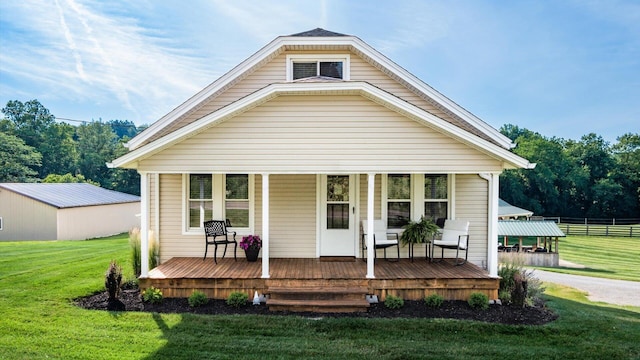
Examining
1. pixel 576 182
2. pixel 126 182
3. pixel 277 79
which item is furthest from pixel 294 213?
pixel 126 182

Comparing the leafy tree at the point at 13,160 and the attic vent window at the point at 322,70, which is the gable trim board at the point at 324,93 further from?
the leafy tree at the point at 13,160

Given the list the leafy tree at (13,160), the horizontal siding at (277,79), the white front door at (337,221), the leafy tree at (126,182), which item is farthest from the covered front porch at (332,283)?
the leafy tree at (126,182)

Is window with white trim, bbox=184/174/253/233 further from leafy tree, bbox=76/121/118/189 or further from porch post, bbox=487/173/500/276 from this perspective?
leafy tree, bbox=76/121/118/189

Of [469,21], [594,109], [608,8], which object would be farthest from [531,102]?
[469,21]

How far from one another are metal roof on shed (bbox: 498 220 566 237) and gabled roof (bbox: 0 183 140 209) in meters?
24.5

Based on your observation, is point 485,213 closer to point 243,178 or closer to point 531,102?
point 243,178

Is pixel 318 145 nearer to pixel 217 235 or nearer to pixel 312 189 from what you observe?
pixel 312 189

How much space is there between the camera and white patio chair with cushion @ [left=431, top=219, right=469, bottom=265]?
7.86 meters

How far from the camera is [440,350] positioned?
490cm

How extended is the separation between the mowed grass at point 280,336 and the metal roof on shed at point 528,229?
35.0ft

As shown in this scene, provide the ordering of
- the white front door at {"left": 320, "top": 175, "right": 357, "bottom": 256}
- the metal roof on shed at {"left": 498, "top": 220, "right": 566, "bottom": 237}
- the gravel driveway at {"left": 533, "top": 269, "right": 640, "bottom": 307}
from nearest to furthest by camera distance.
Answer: the white front door at {"left": 320, "top": 175, "right": 357, "bottom": 256}, the gravel driveway at {"left": 533, "top": 269, "right": 640, "bottom": 307}, the metal roof on shed at {"left": 498, "top": 220, "right": 566, "bottom": 237}

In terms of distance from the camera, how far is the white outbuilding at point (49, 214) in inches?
826

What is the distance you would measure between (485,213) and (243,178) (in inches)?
234

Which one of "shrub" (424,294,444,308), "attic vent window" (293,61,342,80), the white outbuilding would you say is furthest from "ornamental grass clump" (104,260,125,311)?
the white outbuilding
